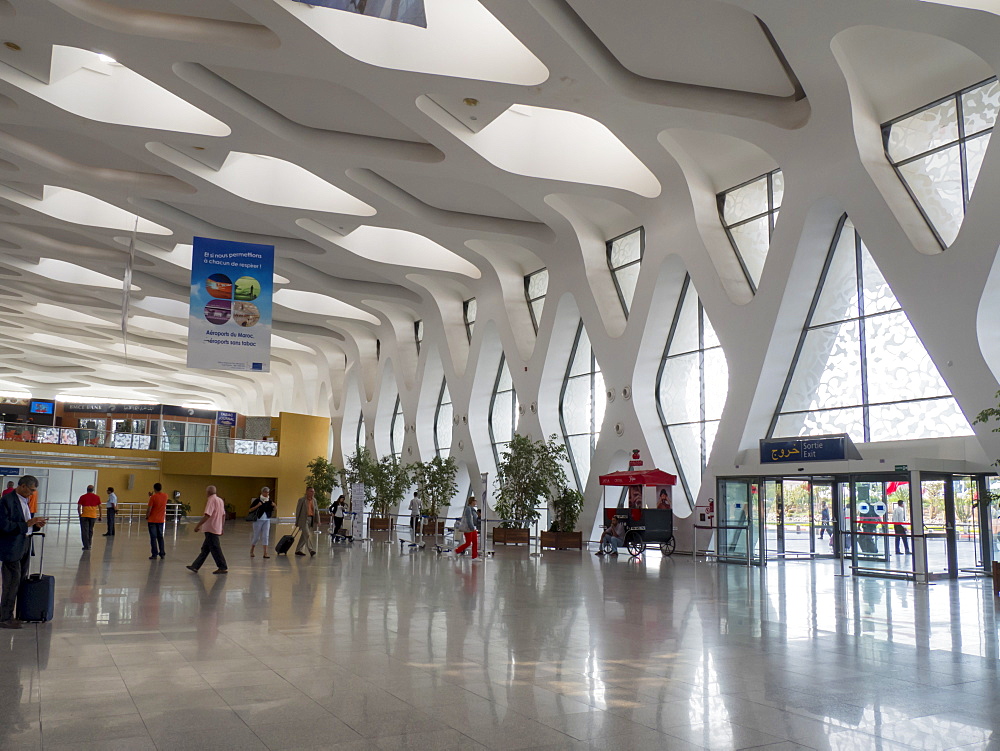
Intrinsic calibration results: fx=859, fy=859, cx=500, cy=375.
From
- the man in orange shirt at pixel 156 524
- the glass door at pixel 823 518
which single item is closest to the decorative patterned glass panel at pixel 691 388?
the glass door at pixel 823 518

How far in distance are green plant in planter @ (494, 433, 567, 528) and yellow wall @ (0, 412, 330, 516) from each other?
60.0 ft

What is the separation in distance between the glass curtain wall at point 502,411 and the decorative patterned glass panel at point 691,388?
8.00m

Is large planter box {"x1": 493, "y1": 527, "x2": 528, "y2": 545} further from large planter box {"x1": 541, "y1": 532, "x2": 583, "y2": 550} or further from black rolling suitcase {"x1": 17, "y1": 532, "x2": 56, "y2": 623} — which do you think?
black rolling suitcase {"x1": 17, "y1": 532, "x2": 56, "y2": 623}

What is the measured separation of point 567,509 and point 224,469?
20096 mm

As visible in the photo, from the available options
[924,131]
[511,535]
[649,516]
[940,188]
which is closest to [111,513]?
[511,535]

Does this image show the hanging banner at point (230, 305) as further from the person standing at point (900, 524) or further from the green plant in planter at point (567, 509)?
the person standing at point (900, 524)

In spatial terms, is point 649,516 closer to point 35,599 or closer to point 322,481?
point 35,599

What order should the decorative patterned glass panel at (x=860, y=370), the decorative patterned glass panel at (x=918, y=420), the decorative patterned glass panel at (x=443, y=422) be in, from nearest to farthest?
1. the decorative patterned glass panel at (x=918, y=420)
2. the decorative patterned glass panel at (x=860, y=370)
3. the decorative patterned glass panel at (x=443, y=422)

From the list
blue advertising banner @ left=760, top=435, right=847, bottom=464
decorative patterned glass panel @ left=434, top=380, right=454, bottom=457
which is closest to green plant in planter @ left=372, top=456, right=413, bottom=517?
decorative patterned glass panel @ left=434, top=380, right=454, bottom=457

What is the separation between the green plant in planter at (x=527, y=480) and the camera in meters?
22.0

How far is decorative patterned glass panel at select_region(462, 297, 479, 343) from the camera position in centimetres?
3031

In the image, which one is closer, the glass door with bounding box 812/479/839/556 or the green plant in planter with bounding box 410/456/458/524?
the glass door with bounding box 812/479/839/556

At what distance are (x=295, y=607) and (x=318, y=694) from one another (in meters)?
3.86

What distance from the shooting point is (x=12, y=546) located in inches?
281
